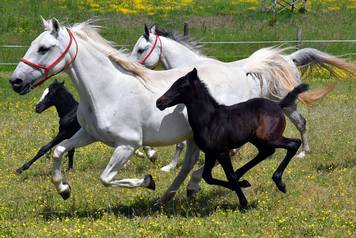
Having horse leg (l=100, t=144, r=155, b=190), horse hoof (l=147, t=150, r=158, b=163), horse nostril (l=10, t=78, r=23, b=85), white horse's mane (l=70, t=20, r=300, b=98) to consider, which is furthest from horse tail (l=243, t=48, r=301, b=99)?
horse nostril (l=10, t=78, r=23, b=85)

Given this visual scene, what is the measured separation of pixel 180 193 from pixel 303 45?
1728 centimetres

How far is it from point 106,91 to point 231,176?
1.52 metres

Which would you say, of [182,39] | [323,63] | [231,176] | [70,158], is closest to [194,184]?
[231,176]

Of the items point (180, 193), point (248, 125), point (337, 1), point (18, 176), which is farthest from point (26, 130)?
point (337, 1)

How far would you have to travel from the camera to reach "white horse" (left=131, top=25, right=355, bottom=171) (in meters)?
10.3

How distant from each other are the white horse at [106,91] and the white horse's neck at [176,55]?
2.75m

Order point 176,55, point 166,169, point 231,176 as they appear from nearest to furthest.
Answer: point 231,176
point 166,169
point 176,55

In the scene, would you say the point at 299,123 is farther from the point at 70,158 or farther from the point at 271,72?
the point at 70,158

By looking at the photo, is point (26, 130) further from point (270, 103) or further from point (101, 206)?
point (270, 103)

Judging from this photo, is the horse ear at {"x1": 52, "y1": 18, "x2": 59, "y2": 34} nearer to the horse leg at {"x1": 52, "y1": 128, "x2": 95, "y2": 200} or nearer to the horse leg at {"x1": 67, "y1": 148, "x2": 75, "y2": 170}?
the horse leg at {"x1": 52, "y1": 128, "x2": 95, "y2": 200}

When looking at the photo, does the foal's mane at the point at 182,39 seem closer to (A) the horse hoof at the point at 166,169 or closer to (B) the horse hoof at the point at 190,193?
(A) the horse hoof at the point at 166,169

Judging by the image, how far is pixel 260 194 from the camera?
7.91 m


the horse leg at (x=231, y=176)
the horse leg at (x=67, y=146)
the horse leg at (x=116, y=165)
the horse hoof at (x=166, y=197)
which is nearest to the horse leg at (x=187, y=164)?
the horse hoof at (x=166, y=197)

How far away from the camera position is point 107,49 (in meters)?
7.30
